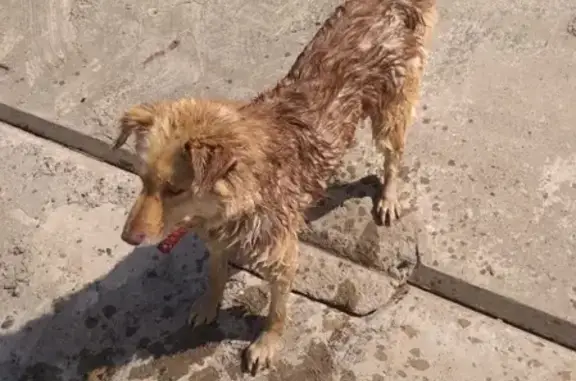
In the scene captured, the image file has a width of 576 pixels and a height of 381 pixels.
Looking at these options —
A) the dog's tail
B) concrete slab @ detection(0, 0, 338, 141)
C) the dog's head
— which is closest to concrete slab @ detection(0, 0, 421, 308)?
concrete slab @ detection(0, 0, 338, 141)

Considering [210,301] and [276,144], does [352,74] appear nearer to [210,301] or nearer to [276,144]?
[276,144]

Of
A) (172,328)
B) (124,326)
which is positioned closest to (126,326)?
(124,326)

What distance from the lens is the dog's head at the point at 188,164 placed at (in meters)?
2.93

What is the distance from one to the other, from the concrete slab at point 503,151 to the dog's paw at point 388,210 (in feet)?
0.49

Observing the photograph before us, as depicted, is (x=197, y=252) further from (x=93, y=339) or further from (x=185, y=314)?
(x=93, y=339)

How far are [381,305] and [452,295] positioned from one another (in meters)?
0.35

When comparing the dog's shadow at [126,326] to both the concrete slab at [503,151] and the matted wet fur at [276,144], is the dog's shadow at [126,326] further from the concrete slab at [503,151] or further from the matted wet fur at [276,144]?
the concrete slab at [503,151]

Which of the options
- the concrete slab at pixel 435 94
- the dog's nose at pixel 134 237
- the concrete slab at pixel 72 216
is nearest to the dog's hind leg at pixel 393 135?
the concrete slab at pixel 435 94

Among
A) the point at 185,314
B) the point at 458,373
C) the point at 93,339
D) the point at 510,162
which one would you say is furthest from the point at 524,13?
the point at 93,339

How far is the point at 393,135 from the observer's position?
405cm

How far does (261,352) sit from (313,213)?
84 centimetres

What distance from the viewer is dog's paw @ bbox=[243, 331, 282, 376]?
3.81m

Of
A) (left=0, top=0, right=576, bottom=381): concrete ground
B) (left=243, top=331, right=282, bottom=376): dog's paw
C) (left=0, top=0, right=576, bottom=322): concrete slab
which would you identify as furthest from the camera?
(left=0, top=0, right=576, bottom=322): concrete slab

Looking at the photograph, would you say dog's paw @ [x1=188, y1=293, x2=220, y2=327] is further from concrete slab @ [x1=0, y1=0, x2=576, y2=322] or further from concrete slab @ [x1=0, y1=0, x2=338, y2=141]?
concrete slab @ [x1=0, y1=0, x2=338, y2=141]
